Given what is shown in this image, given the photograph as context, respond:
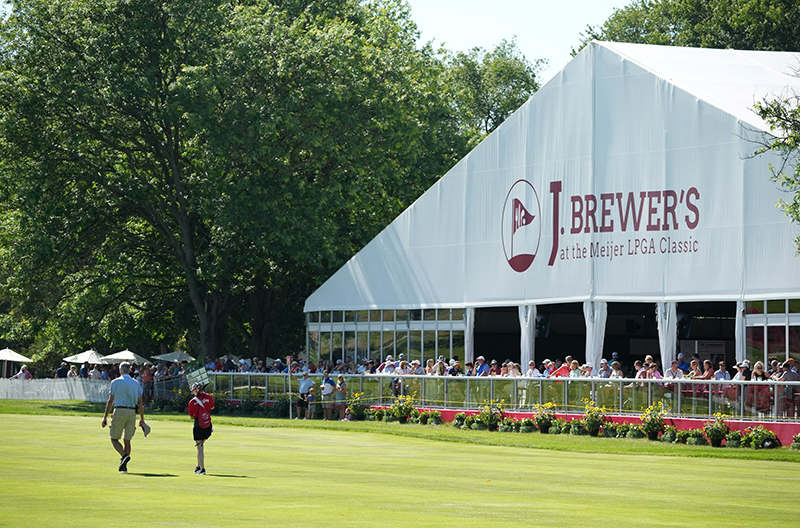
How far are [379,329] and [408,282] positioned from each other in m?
2.32

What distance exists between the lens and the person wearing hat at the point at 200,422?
1958cm

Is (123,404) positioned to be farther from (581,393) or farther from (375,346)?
(375,346)

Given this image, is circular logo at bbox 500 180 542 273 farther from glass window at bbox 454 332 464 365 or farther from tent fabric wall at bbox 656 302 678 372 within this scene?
tent fabric wall at bbox 656 302 678 372

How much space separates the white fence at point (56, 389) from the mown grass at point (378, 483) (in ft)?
76.8

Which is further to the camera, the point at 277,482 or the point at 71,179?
the point at 71,179

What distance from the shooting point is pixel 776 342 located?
33.2 m

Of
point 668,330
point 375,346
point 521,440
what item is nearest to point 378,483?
point 521,440

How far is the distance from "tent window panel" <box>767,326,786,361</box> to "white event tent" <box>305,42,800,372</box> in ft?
0.14

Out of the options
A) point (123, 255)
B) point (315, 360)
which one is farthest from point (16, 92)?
point (315, 360)

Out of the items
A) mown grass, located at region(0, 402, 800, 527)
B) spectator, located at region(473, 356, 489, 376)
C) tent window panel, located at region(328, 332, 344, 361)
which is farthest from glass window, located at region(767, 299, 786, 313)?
tent window panel, located at region(328, 332, 344, 361)

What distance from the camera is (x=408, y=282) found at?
46219mm

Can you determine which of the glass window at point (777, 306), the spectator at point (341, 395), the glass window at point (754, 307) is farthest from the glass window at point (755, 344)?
the spectator at point (341, 395)

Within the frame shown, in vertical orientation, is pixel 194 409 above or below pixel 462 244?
below

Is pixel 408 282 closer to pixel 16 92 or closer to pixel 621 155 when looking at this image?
pixel 621 155
